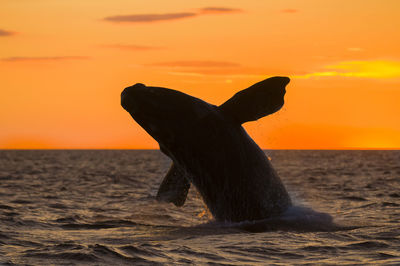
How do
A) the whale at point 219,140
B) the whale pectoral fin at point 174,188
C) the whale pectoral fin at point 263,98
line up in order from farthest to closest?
the whale pectoral fin at point 174,188 < the whale at point 219,140 < the whale pectoral fin at point 263,98

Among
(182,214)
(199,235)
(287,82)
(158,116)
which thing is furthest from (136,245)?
(182,214)

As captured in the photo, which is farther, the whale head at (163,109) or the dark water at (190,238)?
the whale head at (163,109)

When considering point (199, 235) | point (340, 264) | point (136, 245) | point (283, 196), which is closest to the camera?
point (340, 264)

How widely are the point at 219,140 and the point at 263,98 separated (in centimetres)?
104

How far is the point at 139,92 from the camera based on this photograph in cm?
1018

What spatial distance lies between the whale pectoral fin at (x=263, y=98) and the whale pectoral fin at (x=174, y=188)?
191 cm

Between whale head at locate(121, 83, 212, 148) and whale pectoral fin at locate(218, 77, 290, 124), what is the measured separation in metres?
0.67

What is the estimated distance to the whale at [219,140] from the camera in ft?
33.1

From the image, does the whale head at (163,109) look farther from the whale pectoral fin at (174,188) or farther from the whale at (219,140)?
the whale pectoral fin at (174,188)

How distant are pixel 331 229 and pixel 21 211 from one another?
8.34 m

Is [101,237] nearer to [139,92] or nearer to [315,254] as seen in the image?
[139,92]

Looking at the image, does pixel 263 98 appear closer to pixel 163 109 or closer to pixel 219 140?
pixel 219 140

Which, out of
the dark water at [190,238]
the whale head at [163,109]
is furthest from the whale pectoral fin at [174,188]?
the whale head at [163,109]

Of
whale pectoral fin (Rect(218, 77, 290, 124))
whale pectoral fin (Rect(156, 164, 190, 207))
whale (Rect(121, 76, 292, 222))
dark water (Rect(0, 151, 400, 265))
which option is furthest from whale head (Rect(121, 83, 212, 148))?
dark water (Rect(0, 151, 400, 265))
